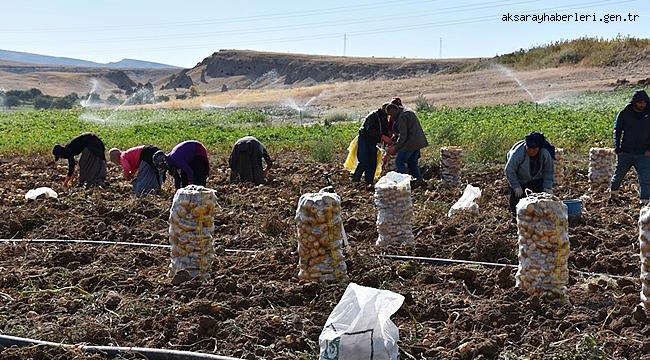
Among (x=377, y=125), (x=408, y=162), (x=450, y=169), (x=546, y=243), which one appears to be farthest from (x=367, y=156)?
(x=546, y=243)

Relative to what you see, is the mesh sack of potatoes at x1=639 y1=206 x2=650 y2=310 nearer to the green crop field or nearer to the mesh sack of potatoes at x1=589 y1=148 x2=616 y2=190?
the mesh sack of potatoes at x1=589 y1=148 x2=616 y2=190

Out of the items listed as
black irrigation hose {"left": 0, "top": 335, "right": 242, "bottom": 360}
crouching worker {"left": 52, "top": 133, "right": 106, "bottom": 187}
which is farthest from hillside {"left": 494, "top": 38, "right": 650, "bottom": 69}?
black irrigation hose {"left": 0, "top": 335, "right": 242, "bottom": 360}

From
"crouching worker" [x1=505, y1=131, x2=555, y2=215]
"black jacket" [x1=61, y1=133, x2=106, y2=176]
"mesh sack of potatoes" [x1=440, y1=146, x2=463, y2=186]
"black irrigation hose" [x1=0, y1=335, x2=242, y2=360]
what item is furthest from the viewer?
"mesh sack of potatoes" [x1=440, y1=146, x2=463, y2=186]

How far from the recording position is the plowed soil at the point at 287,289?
4770 millimetres

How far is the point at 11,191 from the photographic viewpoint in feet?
39.2

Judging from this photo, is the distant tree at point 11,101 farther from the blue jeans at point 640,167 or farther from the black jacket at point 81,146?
the blue jeans at point 640,167

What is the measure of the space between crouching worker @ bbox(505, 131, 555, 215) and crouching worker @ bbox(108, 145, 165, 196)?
13.9 feet

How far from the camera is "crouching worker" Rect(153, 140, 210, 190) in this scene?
9023 mm

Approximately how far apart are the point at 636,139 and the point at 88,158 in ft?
22.4

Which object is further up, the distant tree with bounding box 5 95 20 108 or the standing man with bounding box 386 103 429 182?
the standing man with bounding box 386 103 429 182

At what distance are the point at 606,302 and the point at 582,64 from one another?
43.3 m

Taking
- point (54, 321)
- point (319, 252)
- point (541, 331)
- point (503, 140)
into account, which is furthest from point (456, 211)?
point (503, 140)

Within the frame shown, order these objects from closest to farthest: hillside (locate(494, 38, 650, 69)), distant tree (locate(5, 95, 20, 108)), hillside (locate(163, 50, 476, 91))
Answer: hillside (locate(494, 38, 650, 69)) → distant tree (locate(5, 95, 20, 108)) → hillside (locate(163, 50, 476, 91))

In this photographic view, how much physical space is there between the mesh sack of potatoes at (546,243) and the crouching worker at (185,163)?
456cm
